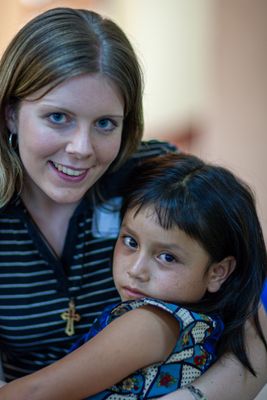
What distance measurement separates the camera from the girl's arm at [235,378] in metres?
1.40

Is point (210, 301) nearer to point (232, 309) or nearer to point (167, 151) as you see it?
point (232, 309)

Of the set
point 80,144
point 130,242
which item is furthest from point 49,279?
point 80,144

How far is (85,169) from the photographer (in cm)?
153

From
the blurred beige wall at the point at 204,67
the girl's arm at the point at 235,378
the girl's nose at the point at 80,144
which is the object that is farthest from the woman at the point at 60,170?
the blurred beige wall at the point at 204,67

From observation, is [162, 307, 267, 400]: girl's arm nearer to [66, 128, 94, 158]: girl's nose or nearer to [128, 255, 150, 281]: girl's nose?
[128, 255, 150, 281]: girl's nose

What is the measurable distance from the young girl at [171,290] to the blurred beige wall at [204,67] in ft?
7.48

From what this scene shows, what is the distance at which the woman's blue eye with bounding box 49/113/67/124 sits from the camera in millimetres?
1440

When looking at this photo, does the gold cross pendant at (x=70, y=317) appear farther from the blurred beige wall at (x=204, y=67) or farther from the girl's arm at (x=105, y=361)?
the blurred beige wall at (x=204, y=67)

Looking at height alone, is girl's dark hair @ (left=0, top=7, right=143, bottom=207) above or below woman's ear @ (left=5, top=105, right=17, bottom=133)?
above

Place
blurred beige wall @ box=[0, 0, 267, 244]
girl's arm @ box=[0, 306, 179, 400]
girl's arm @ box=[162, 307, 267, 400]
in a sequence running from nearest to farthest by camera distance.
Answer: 1. girl's arm @ box=[0, 306, 179, 400]
2. girl's arm @ box=[162, 307, 267, 400]
3. blurred beige wall @ box=[0, 0, 267, 244]

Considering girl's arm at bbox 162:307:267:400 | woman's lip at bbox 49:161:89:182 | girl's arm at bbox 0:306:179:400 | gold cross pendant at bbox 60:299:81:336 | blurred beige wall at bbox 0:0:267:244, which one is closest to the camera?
girl's arm at bbox 0:306:179:400

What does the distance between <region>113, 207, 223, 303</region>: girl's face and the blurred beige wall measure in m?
2.38

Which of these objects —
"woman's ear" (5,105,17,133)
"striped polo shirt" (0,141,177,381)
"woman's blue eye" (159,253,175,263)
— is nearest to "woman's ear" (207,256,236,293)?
"woman's blue eye" (159,253,175,263)

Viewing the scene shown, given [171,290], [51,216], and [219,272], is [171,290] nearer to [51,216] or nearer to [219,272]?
[219,272]
